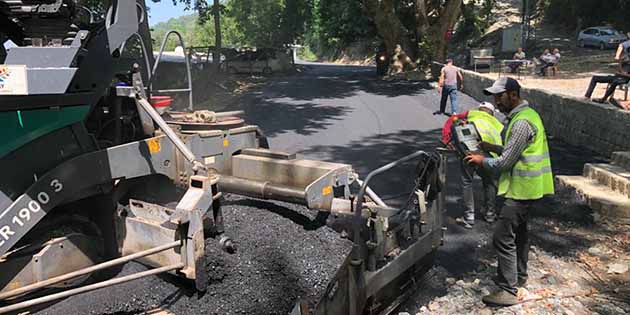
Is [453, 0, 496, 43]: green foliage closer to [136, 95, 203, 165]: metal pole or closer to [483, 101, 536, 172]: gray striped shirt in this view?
[483, 101, 536, 172]: gray striped shirt

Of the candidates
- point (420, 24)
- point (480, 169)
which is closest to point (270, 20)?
point (420, 24)

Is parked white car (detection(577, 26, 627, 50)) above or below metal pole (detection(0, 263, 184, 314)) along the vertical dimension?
above

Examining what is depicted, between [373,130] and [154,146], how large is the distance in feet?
28.4

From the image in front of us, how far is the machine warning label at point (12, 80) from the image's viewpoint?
9.87 feet

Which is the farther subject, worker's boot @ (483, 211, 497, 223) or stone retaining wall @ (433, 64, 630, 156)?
stone retaining wall @ (433, 64, 630, 156)

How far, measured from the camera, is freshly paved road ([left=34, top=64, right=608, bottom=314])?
20.9 ft

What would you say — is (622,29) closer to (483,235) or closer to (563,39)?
(563,39)

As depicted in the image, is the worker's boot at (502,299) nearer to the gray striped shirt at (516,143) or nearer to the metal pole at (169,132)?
the gray striped shirt at (516,143)

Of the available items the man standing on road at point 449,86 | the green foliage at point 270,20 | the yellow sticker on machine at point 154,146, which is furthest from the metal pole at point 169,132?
the green foliage at point 270,20

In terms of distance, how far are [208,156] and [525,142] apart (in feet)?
8.67

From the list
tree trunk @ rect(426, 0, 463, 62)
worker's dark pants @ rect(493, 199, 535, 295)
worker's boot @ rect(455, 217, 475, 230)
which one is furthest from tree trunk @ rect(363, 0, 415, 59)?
worker's dark pants @ rect(493, 199, 535, 295)

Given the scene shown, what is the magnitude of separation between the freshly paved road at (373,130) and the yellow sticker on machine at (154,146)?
119 cm

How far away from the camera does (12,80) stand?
9.91 ft

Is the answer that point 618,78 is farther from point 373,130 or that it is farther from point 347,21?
point 347,21
